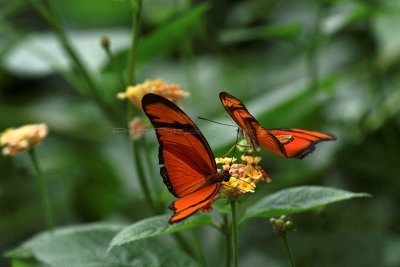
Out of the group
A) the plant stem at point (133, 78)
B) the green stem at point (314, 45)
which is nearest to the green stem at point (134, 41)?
the plant stem at point (133, 78)

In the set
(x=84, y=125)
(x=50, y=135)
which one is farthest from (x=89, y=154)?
(x=50, y=135)

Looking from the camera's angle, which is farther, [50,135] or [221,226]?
[50,135]

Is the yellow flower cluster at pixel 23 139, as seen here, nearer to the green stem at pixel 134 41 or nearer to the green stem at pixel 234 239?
the green stem at pixel 134 41

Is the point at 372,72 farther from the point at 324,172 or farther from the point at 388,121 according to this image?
the point at 324,172

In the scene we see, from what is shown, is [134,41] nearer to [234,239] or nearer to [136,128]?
[136,128]

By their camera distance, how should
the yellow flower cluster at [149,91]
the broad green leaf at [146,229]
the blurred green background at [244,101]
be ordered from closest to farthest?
the broad green leaf at [146,229] → the yellow flower cluster at [149,91] → the blurred green background at [244,101]

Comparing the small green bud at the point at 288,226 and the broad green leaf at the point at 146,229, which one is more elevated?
the broad green leaf at the point at 146,229

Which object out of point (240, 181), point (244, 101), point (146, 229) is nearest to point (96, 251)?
point (146, 229)

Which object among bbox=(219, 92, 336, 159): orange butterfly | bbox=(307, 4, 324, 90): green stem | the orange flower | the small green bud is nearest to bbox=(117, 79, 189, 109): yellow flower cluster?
the orange flower
